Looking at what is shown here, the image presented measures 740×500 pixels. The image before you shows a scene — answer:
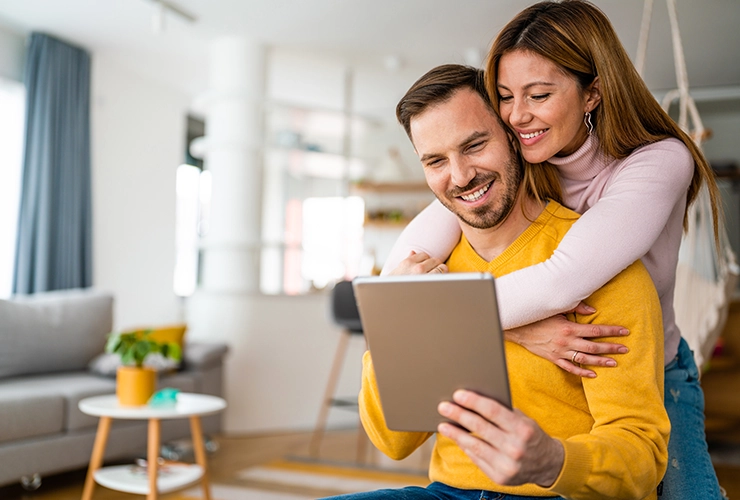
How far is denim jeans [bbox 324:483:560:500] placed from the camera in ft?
3.96

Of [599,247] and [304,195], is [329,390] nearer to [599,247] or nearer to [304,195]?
[304,195]

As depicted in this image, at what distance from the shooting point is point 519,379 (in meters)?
1.23

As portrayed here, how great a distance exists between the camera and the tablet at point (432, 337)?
83cm

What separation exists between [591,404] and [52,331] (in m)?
3.37

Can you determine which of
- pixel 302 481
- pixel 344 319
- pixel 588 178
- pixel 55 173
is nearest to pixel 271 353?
pixel 344 319

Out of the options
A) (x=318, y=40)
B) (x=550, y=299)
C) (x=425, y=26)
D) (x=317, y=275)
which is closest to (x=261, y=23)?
(x=318, y=40)

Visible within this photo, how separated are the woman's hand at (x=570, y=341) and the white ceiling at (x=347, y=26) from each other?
3.46 meters

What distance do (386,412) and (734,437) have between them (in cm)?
412

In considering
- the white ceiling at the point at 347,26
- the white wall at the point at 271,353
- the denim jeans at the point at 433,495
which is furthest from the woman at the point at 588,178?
the white wall at the point at 271,353

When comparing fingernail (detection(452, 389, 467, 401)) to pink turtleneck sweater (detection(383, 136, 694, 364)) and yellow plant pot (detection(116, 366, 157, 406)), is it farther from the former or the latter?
yellow plant pot (detection(116, 366, 157, 406))

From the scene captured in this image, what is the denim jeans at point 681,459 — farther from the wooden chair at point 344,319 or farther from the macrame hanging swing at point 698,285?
the wooden chair at point 344,319

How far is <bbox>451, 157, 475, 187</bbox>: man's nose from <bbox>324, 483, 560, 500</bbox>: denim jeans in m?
0.54

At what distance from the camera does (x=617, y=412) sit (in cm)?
108

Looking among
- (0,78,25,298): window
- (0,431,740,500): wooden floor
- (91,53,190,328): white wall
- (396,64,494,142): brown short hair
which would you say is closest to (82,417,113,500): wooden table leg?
(0,431,740,500): wooden floor
